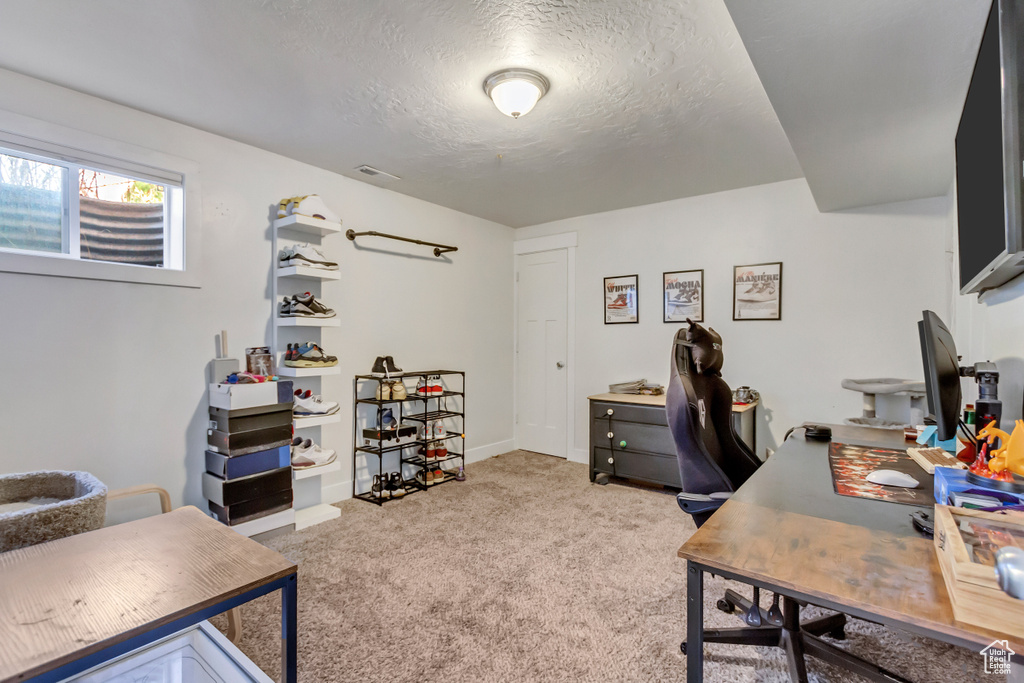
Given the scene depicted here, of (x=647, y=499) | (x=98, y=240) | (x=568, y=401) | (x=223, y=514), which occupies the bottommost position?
(x=647, y=499)

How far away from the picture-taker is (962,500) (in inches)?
37.5

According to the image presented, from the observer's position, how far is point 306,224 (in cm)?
303

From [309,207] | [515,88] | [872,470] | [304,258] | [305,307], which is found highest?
[515,88]

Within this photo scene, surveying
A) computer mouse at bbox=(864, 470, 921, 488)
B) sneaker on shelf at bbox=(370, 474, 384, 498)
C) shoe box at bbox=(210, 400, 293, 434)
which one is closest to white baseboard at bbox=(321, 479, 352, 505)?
sneaker on shelf at bbox=(370, 474, 384, 498)

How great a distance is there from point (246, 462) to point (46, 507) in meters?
1.55

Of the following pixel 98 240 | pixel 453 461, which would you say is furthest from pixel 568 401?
pixel 98 240

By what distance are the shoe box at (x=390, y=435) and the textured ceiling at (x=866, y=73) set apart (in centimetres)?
308

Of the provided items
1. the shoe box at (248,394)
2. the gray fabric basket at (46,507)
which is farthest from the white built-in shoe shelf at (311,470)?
the gray fabric basket at (46,507)

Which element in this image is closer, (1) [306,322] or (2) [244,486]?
(2) [244,486]

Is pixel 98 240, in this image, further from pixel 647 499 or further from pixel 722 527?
pixel 647 499

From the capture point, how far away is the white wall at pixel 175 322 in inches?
88.4

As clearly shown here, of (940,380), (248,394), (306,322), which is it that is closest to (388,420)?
(306,322)

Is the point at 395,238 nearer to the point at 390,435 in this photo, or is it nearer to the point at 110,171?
the point at 390,435

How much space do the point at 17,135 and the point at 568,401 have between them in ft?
13.7
